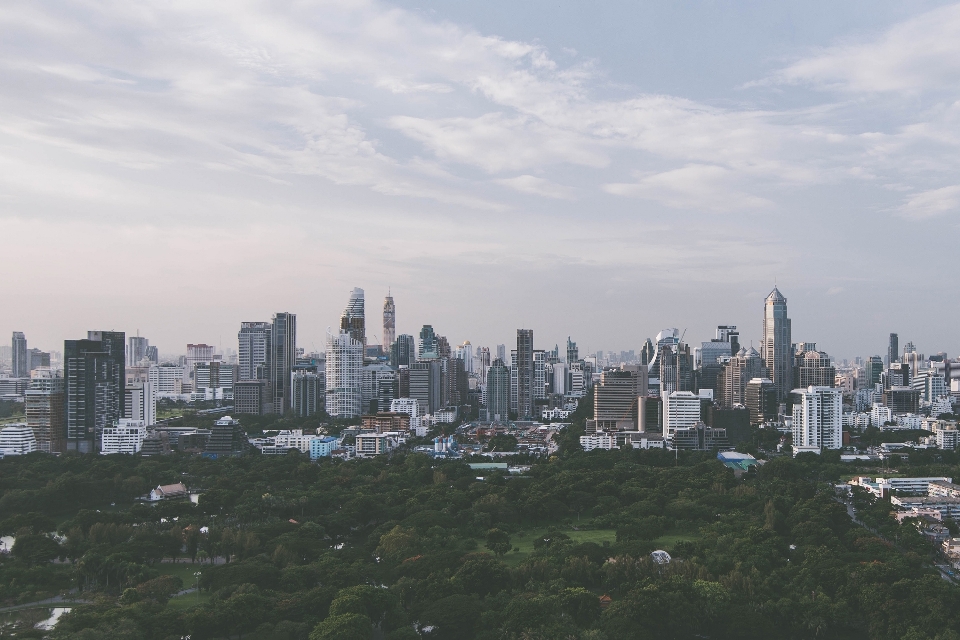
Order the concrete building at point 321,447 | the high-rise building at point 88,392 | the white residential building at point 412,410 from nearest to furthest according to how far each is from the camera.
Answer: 1. the high-rise building at point 88,392
2. the concrete building at point 321,447
3. the white residential building at point 412,410

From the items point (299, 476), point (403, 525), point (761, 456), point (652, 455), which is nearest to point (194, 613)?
point (403, 525)

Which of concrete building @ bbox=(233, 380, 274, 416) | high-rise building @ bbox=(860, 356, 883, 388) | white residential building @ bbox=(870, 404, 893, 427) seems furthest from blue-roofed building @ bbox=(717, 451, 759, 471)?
high-rise building @ bbox=(860, 356, 883, 388)

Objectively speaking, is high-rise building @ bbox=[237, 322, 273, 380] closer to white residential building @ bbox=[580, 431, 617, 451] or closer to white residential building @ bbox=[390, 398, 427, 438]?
white residential building @ bbox=[390, 398, 427, 438]

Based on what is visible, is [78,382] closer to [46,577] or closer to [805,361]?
[46,577]

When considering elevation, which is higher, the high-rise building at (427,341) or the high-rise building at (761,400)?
the high-rise building at (427,341)

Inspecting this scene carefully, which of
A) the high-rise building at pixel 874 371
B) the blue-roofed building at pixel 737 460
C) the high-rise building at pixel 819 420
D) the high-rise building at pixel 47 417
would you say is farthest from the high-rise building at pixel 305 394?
the high-rise building at pixel 874 371

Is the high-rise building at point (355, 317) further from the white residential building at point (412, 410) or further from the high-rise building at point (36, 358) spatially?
the high-rise building at point (36, 358)

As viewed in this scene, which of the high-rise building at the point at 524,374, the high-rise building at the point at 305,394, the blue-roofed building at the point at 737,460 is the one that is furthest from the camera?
the high-rise building at the point at 524,374
